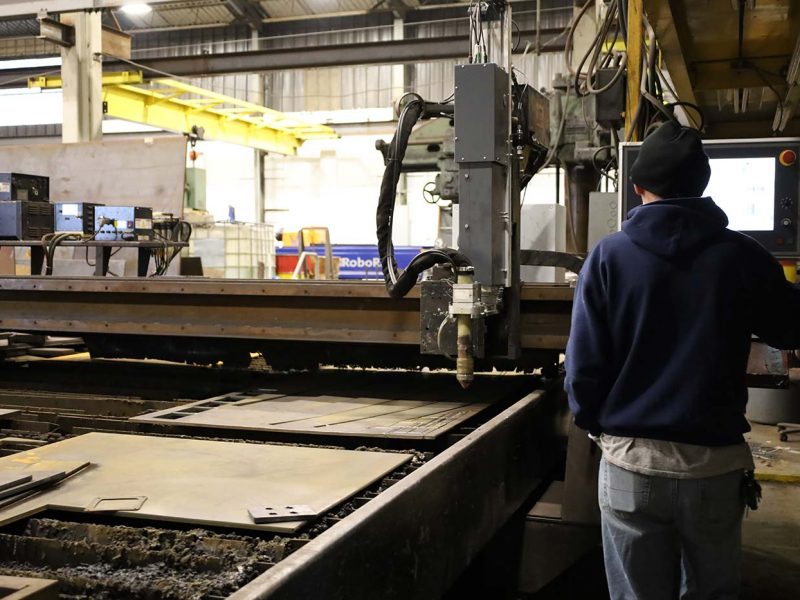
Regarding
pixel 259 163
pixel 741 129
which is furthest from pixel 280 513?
pixel 259 163

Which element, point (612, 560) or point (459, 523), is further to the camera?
point (459, 523)

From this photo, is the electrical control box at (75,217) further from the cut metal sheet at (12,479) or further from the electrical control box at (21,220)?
the cut metal sheet at (12,479)

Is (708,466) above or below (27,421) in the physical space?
above

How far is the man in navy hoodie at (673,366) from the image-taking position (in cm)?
158

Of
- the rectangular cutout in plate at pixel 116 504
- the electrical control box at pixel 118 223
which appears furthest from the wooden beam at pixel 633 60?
the electrical control box at pixel 118 223

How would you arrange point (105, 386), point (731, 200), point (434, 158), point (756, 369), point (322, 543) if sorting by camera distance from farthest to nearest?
point (434, 158)
point (105, 386)
point (731, 200)
point (756, 369)
point (322, 543)

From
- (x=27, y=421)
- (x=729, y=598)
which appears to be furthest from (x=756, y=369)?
(x=27, y=421)

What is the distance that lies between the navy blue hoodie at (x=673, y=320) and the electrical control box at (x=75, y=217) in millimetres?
4779

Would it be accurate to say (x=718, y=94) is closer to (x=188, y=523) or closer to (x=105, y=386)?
(x=105, y=386)

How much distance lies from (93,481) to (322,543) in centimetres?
86

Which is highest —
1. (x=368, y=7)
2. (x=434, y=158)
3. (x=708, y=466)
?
(x=368, y=7)

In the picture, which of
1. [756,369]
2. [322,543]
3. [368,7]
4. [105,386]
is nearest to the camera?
[322,543]

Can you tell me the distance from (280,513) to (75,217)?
4.55 meters

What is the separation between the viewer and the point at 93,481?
1979mm
